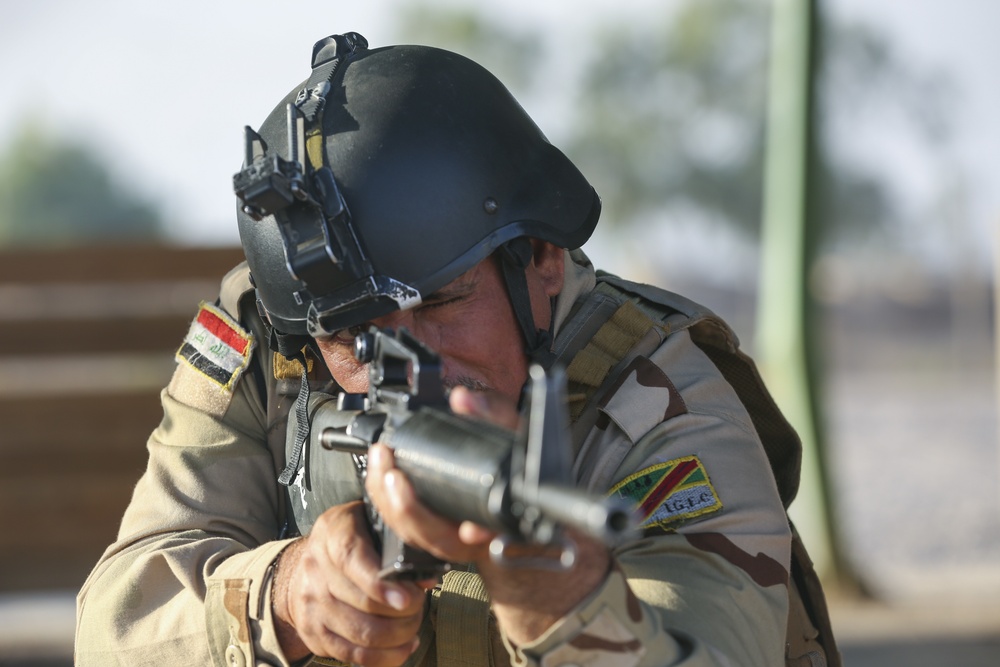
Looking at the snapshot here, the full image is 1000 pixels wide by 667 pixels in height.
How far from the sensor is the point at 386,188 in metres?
2.30

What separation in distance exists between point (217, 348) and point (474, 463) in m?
1.48

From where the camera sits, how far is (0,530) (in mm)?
6414

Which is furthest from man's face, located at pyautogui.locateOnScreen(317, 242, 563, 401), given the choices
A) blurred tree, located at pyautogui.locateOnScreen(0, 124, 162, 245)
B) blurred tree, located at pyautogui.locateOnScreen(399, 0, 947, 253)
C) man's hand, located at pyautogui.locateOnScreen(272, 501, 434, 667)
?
blurred tree, located at pyautogui.locateOnScreen(0, 124, 162, 245)

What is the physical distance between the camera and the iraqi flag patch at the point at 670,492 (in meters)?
2.14

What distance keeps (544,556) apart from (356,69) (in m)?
1.36

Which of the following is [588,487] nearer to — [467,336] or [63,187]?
[467,336]

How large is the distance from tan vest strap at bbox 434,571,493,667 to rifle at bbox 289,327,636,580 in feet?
1.47

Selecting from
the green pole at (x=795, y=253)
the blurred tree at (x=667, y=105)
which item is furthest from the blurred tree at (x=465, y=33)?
the green pole at (x=795, y=253)

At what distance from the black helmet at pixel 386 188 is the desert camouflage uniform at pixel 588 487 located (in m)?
0.23

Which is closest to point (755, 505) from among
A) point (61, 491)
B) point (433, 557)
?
point (433, 557)

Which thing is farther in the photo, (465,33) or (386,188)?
(465,33)

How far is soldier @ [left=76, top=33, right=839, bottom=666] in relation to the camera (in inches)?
78.9

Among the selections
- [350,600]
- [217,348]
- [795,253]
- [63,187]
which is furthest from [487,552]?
[63,187]

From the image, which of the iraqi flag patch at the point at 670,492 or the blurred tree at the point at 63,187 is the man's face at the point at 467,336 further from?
the blurred tree at the point at 63,187
